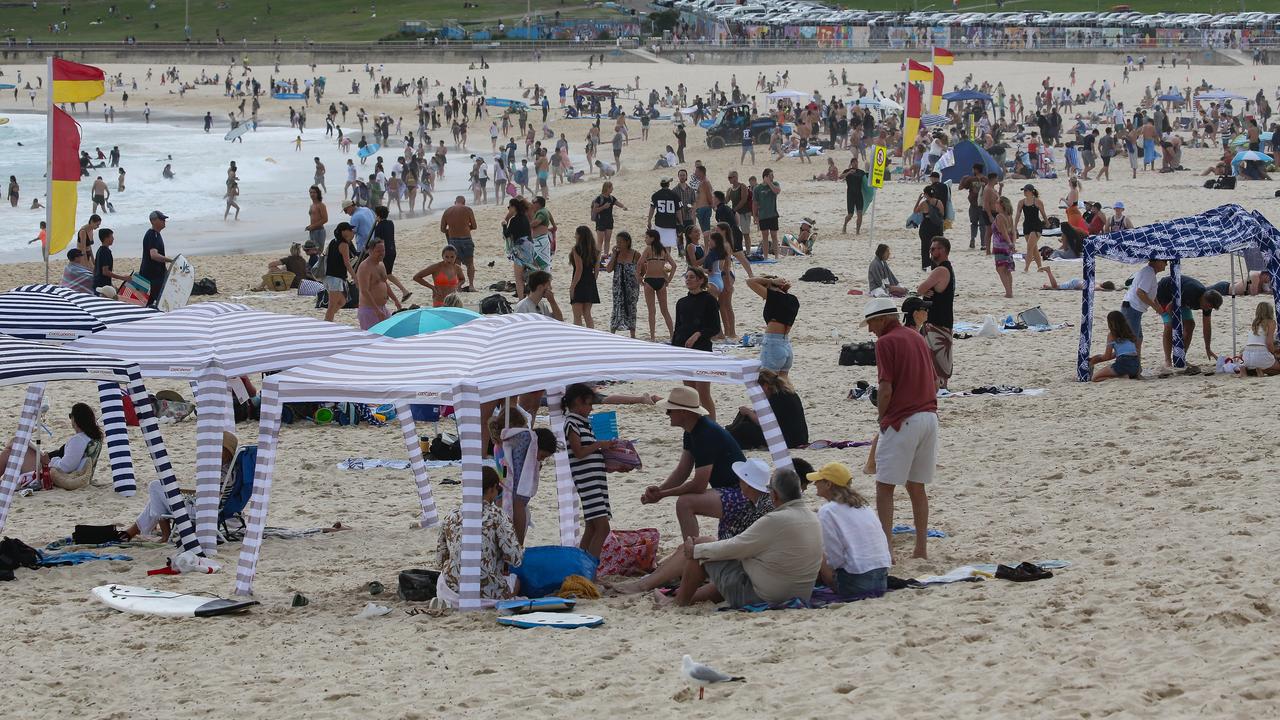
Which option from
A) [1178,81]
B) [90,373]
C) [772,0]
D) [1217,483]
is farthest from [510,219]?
[772,0]

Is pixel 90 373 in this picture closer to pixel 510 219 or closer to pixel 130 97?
pixel 510 219

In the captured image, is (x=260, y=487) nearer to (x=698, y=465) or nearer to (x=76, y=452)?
(x=698, y=465)

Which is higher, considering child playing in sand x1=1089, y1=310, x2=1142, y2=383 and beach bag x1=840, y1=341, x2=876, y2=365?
child playing in sand x1=1089, y1=310, x2=1142, y2=383

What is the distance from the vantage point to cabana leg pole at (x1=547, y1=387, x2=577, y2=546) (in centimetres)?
827

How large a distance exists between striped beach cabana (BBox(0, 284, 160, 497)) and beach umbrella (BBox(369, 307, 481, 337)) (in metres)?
1.81

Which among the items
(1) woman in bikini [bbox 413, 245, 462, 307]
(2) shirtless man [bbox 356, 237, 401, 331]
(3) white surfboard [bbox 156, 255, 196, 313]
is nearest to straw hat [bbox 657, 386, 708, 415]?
(2) shirtless man [bbox 356, 237, 401, 331]

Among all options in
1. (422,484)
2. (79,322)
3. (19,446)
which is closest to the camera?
(19,446)

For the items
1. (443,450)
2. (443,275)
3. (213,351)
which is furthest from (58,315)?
(443,275)

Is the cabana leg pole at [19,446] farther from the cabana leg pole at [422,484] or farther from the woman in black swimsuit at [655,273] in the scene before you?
the woman in black swimsuit at [655,273]

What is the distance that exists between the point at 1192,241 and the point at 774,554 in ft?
21.9

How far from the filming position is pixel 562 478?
8.41m

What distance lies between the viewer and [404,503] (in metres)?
9.88

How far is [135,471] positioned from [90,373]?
2906 millimetres

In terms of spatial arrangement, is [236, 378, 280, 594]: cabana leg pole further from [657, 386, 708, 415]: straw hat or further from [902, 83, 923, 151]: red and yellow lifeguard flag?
[902, 83, 923, 151]: red and yellow lifeguard flag
